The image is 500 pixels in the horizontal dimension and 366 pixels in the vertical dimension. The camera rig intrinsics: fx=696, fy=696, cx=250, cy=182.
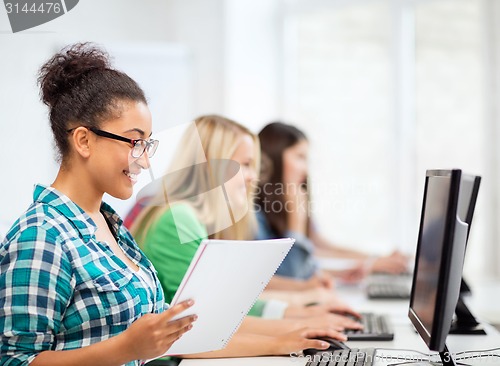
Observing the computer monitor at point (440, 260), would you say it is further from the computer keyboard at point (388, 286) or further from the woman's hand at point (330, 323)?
the computer keyboard at point (388, 286)

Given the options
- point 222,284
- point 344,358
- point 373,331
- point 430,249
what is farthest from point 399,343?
point 222,284

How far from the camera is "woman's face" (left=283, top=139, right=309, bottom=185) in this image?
2.89 metres

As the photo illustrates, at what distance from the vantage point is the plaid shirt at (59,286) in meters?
1.17

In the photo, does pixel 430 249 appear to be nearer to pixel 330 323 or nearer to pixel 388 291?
pixel 330 323

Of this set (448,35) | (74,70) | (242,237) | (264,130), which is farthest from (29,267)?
(448,35)

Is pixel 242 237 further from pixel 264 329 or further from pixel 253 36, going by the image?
Result: pixel 253 36

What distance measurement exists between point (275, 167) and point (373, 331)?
109 centimetres

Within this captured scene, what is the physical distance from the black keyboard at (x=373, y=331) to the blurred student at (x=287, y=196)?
752 millimetres

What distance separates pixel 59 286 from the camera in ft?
3.96

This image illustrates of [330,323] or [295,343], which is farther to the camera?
[330,323]

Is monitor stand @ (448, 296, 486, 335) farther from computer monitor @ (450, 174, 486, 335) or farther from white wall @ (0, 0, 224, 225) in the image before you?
white wall @ (0, 0, 224, 225)

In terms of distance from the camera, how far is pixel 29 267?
1185 mm

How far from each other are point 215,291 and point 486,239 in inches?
99.1

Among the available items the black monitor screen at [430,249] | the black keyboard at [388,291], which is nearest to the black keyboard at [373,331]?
the black monitor screen at [430,249]
